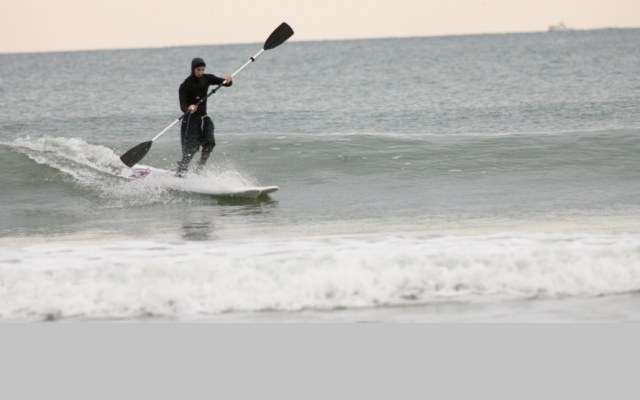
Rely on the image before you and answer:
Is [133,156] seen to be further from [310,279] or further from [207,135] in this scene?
[310,279]

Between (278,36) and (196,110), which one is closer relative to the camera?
(196,110)

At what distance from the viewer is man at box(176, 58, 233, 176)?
1052cm

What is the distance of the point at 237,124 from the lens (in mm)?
27766

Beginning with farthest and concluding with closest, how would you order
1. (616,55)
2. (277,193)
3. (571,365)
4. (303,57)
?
1. (303,57)
2. (616,55)
3. (277,193)
4. (571,365)

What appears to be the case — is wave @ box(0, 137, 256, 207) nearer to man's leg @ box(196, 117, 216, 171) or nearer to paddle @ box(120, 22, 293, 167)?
paddle @ box(120, 22, 293, 167)

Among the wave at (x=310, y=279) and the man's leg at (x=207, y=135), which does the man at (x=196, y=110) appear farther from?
the wave at (x=310, y=279)

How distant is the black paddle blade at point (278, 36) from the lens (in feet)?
39.1

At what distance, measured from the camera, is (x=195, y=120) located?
35.3 ft

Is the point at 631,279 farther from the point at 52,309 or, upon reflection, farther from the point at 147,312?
the point at 52,309

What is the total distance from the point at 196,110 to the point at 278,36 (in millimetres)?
1884

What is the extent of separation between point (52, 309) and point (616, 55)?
180ft

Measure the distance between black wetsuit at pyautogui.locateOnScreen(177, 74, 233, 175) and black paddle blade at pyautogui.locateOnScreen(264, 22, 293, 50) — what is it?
4.53 ft

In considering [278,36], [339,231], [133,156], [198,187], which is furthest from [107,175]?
[339,231]

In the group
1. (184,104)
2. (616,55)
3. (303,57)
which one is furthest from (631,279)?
(303,57)
